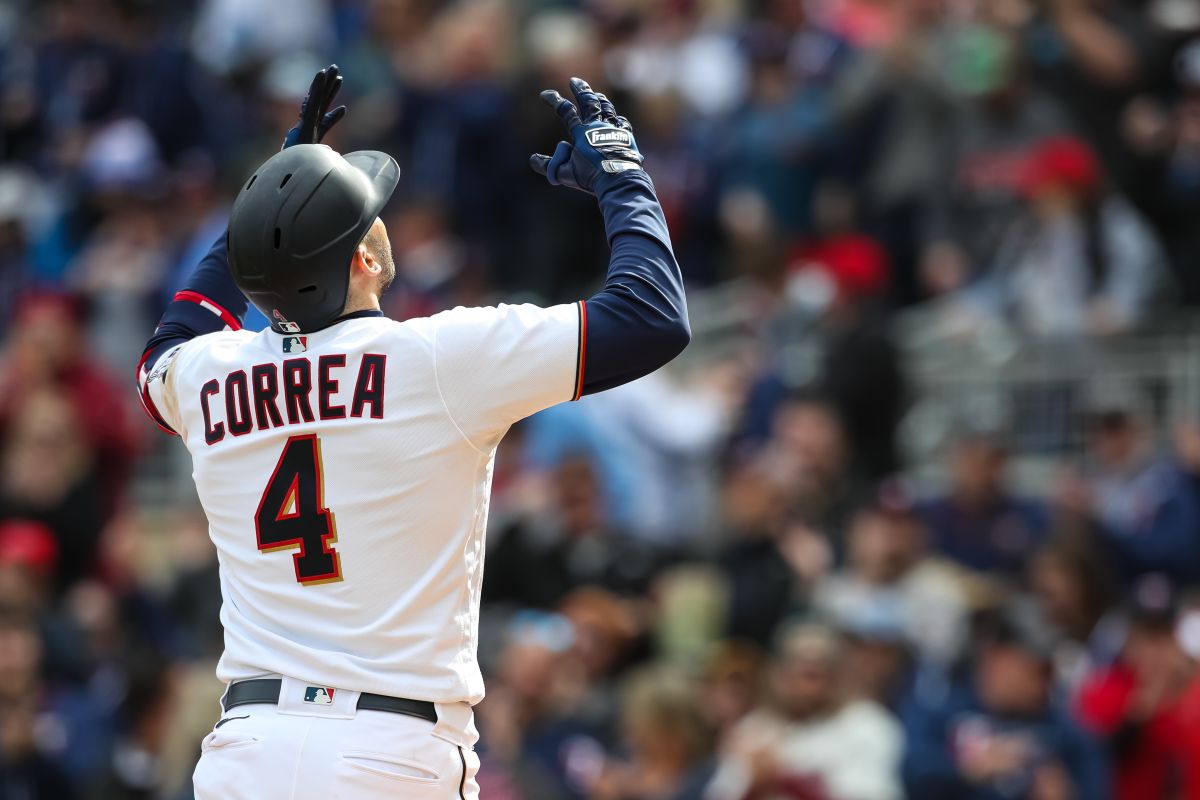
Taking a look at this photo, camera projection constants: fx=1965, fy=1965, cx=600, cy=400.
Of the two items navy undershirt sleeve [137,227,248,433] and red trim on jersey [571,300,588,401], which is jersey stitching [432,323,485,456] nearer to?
red trim on jersey [571,300,588,401]

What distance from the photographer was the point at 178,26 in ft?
49.0

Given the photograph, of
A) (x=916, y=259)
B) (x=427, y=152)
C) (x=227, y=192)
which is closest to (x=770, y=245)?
(x=916, y=259)

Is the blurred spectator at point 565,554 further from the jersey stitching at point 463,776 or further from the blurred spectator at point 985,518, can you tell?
the jersey stitching at point 463,776

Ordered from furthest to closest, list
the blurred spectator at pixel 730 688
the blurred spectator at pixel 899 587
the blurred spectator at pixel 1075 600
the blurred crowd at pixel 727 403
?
1. the blurred spectator at pixel 899 587
2. the blurred spectator at pixel 1075 600
3. the blurred spectator at pixel 730 688
4. the blurred crowd at pixel 727 403

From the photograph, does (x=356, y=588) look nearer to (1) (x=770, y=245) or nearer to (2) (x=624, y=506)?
(2) (x=624, y=506)

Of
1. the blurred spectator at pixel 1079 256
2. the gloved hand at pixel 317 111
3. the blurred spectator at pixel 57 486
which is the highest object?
the gloved hand at pixel 317 111

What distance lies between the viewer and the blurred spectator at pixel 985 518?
899cm

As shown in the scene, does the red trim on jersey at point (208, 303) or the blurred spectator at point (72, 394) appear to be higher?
the red trim on jersey at point (208, 303)

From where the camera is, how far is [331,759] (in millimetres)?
3809

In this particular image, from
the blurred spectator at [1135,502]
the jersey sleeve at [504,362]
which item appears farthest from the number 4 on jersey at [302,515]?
the blurred spectator at [1135,502]

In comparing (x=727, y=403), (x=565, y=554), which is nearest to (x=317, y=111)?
(x=565, y=554)

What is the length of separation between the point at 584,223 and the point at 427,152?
1245mm

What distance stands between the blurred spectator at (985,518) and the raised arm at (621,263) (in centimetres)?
509

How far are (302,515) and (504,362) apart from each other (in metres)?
0.53
